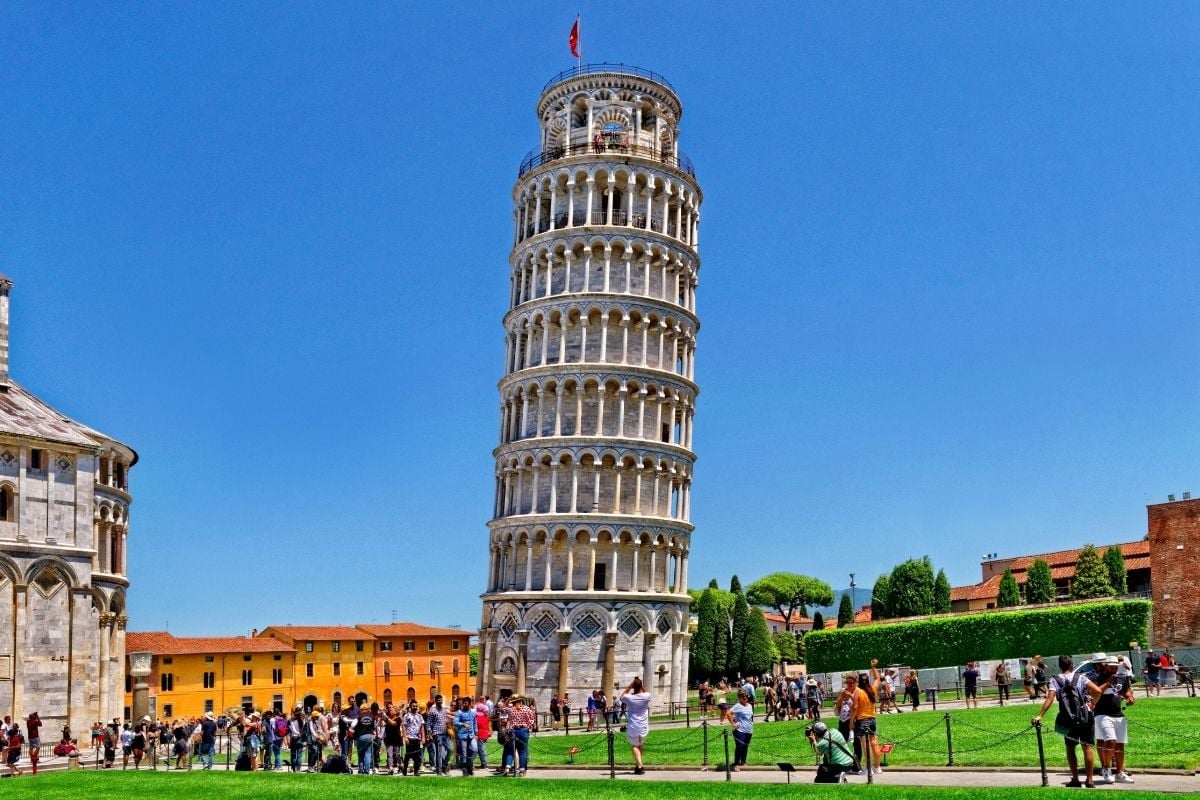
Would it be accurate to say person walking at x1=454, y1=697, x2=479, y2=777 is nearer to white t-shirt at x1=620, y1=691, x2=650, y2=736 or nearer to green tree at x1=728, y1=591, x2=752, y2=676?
white t-shirt at x1=620, y1=691, x2=650, y2=736

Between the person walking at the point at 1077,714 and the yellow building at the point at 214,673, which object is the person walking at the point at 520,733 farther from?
the yellow building at the point at 214,673

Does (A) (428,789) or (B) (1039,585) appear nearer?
(A) (428,789)

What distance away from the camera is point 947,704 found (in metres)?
39.8

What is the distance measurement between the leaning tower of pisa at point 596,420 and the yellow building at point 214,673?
41183 mm

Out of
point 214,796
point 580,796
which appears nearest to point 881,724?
point 580,796

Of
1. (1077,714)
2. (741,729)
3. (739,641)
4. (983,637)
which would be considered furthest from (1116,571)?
(1077,714)

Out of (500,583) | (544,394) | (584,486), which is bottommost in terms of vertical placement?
(500,583)

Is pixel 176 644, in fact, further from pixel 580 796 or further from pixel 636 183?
pixel 580 796

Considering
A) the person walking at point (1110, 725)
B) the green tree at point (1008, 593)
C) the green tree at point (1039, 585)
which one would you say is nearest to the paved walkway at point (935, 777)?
the person walking at point (1110, 725)

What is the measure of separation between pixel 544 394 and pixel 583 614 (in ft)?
36.4

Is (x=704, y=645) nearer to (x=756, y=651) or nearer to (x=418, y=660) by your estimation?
(x=756, y=651)

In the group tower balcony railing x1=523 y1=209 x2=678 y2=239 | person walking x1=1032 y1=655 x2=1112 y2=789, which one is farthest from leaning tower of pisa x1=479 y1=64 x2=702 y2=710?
person walking x1=1032 y1=655 x2=1112 y2=789

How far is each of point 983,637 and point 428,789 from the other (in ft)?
146

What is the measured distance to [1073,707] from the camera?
693 inches
